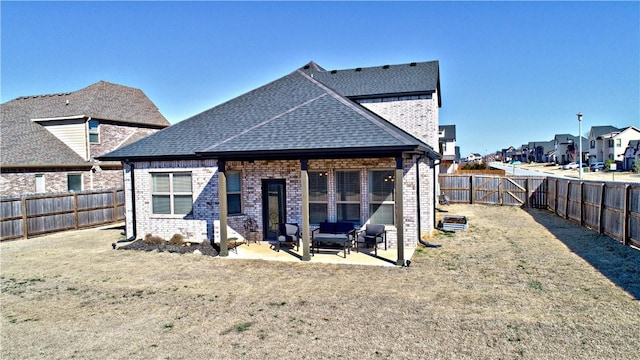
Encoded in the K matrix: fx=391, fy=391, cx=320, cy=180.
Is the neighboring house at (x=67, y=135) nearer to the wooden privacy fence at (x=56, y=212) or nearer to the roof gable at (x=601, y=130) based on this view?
the wooden privacy fence at (x=56, y=212)

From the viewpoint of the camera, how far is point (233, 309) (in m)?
6.92

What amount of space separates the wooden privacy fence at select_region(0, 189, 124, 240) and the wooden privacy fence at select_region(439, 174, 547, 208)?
19057 millimetres

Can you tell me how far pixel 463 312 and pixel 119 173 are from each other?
881 inches

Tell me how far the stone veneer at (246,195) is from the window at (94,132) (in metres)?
10.7

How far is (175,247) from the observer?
481 inches

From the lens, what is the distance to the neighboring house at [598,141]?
6638 centimetres

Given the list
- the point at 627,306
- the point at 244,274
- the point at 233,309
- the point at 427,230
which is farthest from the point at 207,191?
the point at 627,306

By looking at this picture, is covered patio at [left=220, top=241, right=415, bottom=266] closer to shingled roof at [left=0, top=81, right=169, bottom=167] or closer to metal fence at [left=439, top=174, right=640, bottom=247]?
metal fence at [left=439, top=174, right=640, bottom=247]

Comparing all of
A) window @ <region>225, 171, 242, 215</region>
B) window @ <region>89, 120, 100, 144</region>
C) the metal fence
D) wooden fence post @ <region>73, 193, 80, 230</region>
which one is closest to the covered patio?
window @ <region>225, 171, 242, 215</region>

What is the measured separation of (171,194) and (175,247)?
181 cm

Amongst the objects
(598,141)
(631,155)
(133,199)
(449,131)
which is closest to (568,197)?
(133,199)

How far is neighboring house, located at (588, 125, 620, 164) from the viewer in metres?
66.4

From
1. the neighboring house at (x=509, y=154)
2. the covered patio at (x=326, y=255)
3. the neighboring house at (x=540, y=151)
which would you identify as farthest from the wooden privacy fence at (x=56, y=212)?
the neighboring house at (x=509, y=154)

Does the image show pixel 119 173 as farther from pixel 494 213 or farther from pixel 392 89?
pixel 494 213
